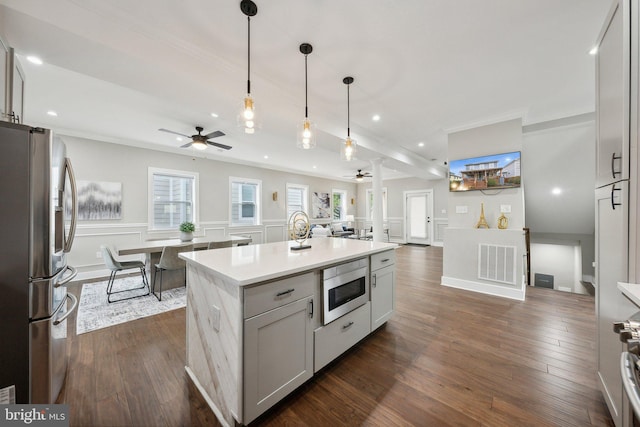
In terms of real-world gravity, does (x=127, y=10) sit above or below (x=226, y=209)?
above

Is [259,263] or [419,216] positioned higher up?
[419,216]

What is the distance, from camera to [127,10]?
1702 millimetres

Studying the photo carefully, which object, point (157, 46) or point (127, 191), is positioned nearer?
point (157, 46)

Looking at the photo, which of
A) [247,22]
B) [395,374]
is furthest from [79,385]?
[247,22]

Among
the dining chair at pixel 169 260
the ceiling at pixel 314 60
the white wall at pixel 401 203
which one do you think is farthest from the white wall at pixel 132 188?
the white wall at pixel 401 203

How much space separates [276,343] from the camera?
54.2 inches

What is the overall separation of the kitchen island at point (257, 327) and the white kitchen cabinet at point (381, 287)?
0.36 meters

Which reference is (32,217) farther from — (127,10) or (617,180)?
(617,180)

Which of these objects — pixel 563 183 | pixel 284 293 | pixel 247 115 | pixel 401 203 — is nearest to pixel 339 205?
pixel 401 203

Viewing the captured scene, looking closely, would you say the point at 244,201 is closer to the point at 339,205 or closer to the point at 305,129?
the point at 339,205

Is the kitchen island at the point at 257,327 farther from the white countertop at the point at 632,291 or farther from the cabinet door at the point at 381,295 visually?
the white countertop at the point at 632,291

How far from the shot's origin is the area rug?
8.79 feet

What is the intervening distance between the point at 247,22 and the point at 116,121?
3400mm

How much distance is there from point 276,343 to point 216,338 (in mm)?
374
